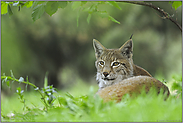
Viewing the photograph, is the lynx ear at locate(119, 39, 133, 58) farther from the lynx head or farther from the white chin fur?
the white chin fur

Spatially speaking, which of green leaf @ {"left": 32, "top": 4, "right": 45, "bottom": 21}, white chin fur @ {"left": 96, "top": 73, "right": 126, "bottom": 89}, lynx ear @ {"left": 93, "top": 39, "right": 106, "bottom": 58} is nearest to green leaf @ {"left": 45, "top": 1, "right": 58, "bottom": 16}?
green leaf @ {"left": 32, "top": 4, "right": 45, "bottom": 21}

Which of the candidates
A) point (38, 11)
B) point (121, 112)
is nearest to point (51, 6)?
point (38, 11)

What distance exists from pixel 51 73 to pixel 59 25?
1.79 meters

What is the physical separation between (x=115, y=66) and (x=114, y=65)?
1.0 inches

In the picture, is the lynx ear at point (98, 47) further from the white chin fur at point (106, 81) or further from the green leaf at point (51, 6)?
the green leaf at point (51, 6)

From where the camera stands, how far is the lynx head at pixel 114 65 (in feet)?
8.91

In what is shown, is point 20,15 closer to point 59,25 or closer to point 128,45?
point 59,25

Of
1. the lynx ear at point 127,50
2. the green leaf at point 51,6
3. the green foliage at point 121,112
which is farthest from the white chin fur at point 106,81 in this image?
the green leaf at point 51,6

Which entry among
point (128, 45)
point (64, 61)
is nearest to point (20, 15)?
point (64, 61)

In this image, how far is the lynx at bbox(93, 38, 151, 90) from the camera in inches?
107

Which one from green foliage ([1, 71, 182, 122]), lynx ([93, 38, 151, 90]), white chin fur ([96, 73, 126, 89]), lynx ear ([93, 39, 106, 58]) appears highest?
lynx ear ([93, 39, 106, 58])

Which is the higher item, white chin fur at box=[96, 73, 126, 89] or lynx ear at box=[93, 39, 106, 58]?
lynx ear at box=[93, 39, 106, 58]

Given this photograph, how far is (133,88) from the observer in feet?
6.47

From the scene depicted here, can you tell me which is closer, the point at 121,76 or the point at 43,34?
the point at 121,76
